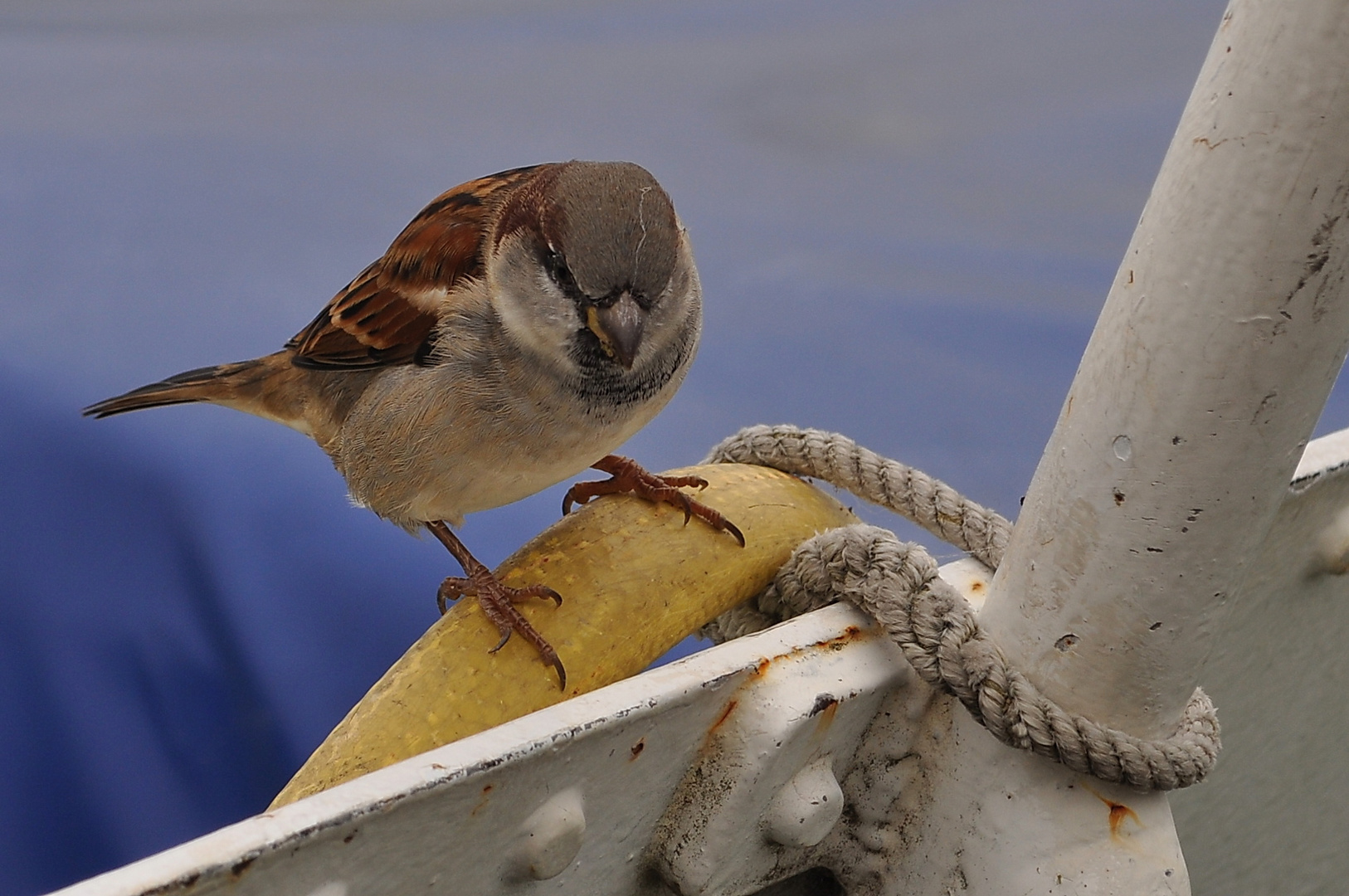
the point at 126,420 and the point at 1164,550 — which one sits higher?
the point at 1164,550

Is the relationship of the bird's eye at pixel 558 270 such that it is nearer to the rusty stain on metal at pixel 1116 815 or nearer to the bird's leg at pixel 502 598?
the bird's leg at pixel 502 598

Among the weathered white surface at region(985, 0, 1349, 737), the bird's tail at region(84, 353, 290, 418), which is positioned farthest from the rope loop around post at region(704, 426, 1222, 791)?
the bird's tail at region(84, 353, 290, 418)

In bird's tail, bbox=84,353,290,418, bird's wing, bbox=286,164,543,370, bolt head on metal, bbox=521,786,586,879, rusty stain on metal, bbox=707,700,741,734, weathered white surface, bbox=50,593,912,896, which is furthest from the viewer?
bird's tail, bbox=84,353,290,418

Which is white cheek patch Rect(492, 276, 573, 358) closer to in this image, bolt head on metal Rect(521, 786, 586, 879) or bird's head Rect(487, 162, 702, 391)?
bird's head Rect(487, 162, 702, 391)

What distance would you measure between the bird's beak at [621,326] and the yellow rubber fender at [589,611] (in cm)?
17

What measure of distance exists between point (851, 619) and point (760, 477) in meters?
0.29

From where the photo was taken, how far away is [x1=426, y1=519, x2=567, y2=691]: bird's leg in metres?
1.11

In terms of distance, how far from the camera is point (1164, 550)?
89 centimetres

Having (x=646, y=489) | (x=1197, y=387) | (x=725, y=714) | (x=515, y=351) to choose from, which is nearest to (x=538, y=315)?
(x=515, y=351)

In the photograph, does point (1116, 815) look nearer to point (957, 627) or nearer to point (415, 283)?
point (957, 627)

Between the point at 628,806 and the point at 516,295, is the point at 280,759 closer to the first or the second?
the point at 516,295

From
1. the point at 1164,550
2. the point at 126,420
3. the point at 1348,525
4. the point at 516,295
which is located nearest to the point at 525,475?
the point at 516,295

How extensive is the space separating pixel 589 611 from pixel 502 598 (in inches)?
3.1

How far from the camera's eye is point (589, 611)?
1.17m
